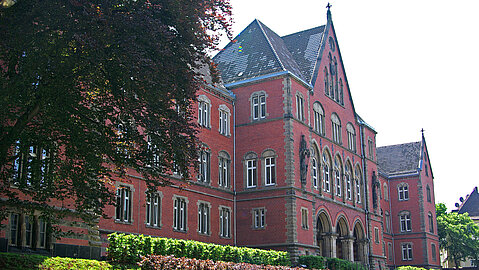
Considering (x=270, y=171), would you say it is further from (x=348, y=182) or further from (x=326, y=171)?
(x=348, y=182)

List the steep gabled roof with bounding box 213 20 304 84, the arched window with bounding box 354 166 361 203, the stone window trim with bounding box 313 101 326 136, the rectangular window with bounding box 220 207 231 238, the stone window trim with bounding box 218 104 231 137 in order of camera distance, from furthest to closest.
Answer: the arched window with bounding box 354 166 361 203
the stone window trim with bounding box 313 101 326 136
the steep gabled roof with bounding box 213 20 304 84
the stone window trim with bounding box 218 104 231 137
the rectangular window with bounding box 220 207 231 238

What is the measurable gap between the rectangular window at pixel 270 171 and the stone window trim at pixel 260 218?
1.96m

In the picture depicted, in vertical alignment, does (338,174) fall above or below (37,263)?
above

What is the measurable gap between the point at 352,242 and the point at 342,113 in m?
11.6

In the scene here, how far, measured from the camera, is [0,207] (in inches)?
781

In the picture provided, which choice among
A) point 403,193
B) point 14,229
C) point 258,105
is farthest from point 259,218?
point 403,193

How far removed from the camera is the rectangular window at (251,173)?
143ft

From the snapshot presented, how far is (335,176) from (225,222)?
39.2ft

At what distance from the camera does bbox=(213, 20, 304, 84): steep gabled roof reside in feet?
148

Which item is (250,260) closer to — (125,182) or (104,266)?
(125,182)

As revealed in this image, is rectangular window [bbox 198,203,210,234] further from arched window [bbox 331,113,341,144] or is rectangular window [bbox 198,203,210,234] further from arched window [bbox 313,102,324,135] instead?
arched window [bbox 331,113,341,144]

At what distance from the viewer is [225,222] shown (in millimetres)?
42656

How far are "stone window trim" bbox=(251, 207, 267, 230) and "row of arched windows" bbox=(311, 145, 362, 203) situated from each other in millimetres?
5034

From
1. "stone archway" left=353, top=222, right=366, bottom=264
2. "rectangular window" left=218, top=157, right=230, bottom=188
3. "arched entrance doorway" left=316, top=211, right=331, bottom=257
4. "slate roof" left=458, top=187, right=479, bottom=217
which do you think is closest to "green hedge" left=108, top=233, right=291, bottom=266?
"rectangular window" left=218, top=157, right=230, bottom=188
